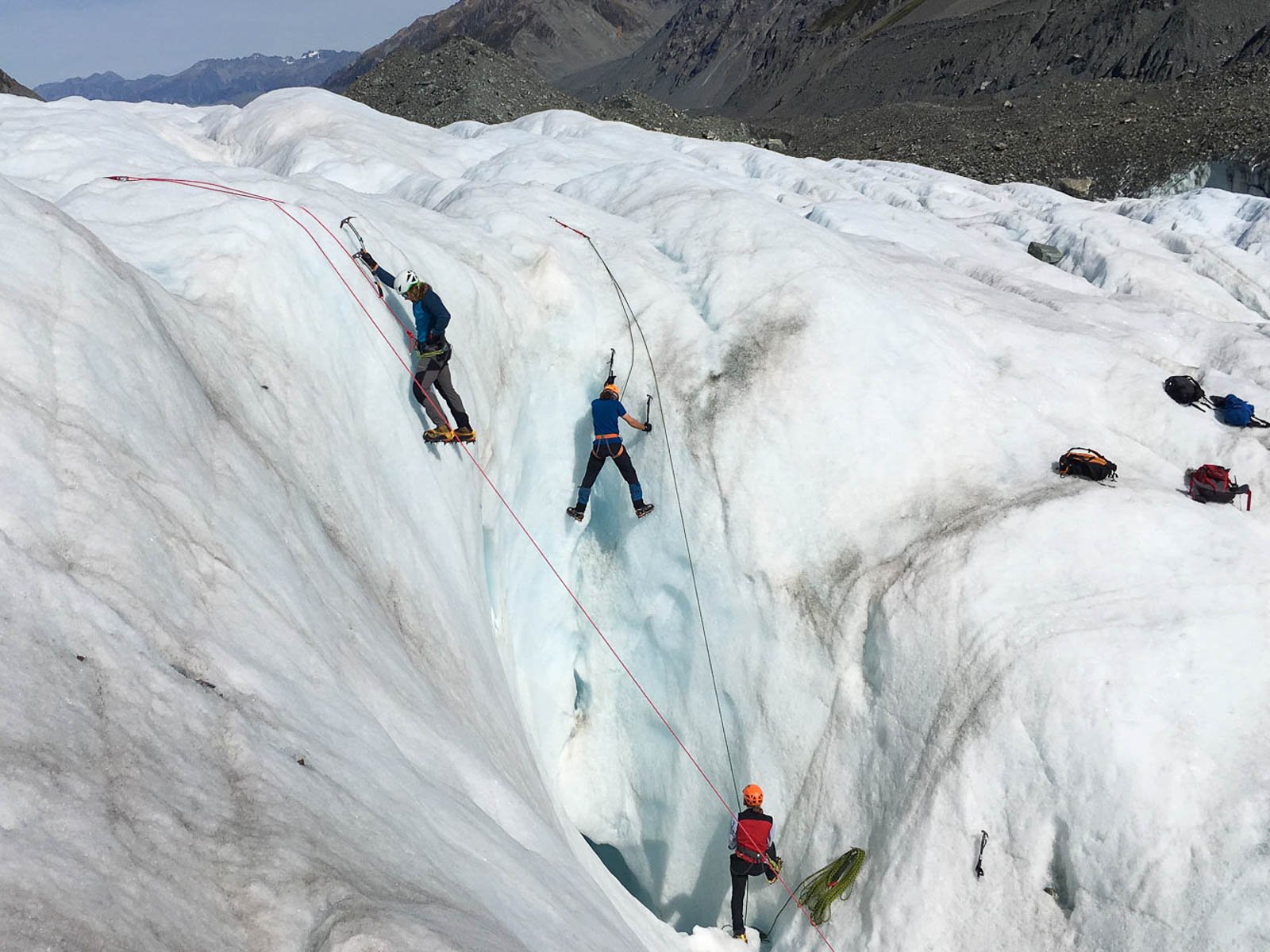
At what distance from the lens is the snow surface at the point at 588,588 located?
457cm

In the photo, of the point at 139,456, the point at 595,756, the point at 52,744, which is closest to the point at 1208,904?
the point at 595,756

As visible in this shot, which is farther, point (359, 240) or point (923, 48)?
point (923, 48)

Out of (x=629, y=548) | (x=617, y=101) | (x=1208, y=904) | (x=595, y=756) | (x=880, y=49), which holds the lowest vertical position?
(x=595, y=756)

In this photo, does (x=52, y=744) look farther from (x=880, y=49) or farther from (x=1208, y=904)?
(x=880, y=49)

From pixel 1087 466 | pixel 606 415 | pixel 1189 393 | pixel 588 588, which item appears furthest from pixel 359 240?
pixel 1189 393

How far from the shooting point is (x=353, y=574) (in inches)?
321

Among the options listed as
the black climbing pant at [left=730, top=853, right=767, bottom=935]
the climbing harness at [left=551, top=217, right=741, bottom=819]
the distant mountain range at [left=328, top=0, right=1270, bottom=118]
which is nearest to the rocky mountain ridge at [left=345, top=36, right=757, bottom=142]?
the distant mountain range at [left=328, top=0, right=1270, bottom=118]

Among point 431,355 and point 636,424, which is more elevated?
point 431,355

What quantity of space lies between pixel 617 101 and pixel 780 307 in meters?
48.8

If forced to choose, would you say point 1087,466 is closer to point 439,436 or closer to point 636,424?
point 636,424

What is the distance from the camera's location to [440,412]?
10.8 m

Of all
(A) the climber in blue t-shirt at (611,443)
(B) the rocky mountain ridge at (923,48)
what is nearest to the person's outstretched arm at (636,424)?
(A) the climber in blue t-shirt at (611,443)

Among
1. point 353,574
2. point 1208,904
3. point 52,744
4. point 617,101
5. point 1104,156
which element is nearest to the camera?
point 52,744

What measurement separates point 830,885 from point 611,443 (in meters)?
6.46
